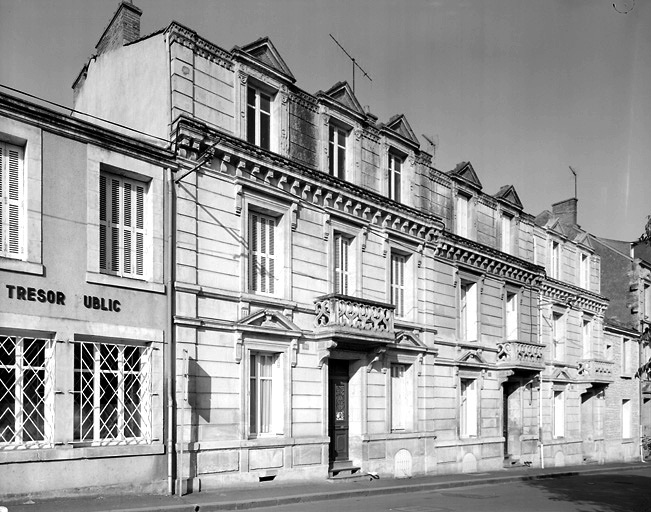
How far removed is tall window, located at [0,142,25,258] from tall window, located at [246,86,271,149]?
6647 millimetres

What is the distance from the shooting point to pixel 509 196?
106 feet

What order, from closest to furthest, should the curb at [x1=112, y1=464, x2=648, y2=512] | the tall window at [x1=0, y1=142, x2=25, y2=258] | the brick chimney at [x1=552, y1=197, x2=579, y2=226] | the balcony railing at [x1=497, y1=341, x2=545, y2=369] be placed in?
1. the tall window at [x1=0, y1=142, x2=25, y2=258]
2. the curb at [x1=112, y1=464, x2=648, y2=512]
3. the balcony railing at [x1=497, y1=341, x2=545, y2=369]
4. the brick chimney at [x1=552, y1=197, x2=579, y2=226]

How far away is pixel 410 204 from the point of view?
25844mm

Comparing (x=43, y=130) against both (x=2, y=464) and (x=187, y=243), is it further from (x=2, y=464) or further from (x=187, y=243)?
(x=2, y=464)

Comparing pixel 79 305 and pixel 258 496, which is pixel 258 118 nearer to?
pixel 79 305

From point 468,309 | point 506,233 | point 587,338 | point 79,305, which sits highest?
point 506,233

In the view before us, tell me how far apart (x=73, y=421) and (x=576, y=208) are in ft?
108

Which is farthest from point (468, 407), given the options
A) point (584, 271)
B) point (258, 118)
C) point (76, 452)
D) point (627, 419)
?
point (627, 419)

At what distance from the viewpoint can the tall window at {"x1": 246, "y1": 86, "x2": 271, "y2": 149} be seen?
20.3m

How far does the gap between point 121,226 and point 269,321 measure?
Answer: 4.84 m

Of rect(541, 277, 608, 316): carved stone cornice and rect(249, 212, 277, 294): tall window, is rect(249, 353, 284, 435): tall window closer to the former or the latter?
rect(249, 212, 277, 294): tall window

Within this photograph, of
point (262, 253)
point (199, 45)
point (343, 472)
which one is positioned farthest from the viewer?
point (343, 472)

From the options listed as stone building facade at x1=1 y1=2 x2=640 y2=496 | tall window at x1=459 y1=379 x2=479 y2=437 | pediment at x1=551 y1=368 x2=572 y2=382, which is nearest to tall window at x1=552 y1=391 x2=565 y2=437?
pediment at x1=551 y1=368 x2=572 y2=382

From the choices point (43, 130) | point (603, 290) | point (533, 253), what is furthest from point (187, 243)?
point (603, 290)
